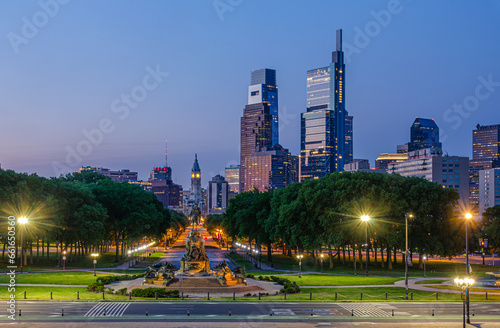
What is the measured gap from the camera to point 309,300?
163 ft

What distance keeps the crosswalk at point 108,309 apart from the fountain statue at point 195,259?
1539cm

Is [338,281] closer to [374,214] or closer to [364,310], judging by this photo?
[364,310]

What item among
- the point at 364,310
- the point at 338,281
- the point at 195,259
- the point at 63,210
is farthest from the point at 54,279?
the point at 364,310

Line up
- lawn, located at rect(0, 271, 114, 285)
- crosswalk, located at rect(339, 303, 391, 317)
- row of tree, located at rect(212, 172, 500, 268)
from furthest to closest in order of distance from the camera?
row of tree, located at rect(212, 172, 500, 268), lawn, located at rect(0, 271, 114, 285), crosswalk, located at rect(339, 303, 391, 317)

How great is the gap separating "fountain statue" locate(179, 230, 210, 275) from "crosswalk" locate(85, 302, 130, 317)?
15.4 meters

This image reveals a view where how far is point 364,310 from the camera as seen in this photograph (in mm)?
45062

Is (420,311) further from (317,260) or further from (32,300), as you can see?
(317,260)

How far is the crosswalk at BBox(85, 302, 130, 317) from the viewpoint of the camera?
40.9 metres

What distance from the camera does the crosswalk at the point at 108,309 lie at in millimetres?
40875

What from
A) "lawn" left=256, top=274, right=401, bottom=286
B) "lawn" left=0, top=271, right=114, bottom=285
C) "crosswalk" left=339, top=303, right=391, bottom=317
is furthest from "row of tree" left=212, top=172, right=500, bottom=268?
"lawn" left=0, top=271, right=114, bottom=285

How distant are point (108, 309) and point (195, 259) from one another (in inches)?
794

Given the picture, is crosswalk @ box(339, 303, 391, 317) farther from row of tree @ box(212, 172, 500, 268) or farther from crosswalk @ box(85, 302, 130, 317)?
row of tree @ box(212, 172, 500, 268)

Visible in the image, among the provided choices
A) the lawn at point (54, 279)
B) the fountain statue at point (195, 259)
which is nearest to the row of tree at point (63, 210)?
the lawn at point (54, 279)

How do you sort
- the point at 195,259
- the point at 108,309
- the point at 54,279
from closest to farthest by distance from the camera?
the point at 108,309 < the point at 195,259 < the point at 54,279
